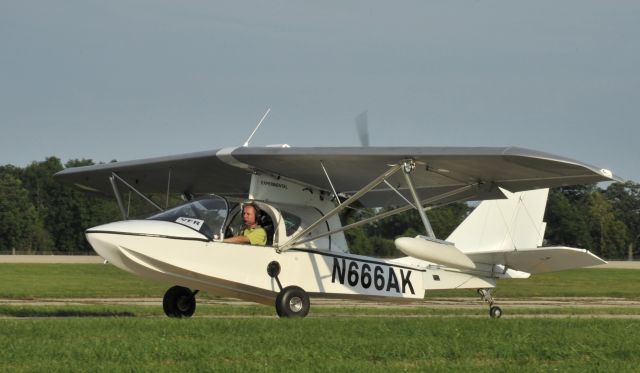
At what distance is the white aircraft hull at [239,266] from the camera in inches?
627

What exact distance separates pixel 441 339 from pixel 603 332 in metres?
2.63

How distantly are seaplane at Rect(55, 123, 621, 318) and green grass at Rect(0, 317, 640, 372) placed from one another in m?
2.25

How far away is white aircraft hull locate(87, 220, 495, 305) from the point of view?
15.9 metres

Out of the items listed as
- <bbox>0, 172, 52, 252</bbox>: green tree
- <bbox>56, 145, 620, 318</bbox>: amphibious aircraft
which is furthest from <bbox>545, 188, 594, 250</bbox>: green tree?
<bbox>56, 145, 620, 318</bbox>: amphibious aircraft

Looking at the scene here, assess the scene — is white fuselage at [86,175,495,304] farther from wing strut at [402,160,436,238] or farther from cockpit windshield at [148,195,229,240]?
wing strut at [402,160,436,238]

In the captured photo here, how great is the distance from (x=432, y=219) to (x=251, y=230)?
5920 cm

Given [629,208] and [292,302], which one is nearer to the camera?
[292,302]

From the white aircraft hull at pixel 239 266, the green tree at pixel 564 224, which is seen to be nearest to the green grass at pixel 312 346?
the white aircraft hull at pixel 239 266

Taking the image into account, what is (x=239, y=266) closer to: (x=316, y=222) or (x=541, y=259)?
(x=316, y=222)

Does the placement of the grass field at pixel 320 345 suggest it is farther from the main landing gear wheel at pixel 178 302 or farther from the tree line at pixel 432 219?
the tree line at pixel 432 219

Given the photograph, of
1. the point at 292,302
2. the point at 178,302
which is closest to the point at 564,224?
the point at 178,302

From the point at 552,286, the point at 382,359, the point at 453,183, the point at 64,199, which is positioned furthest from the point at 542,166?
the point at 64,199

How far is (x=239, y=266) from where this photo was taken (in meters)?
17.1

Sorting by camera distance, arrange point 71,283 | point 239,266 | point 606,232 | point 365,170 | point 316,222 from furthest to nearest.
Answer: point 606,232 → point 71,283 → point 316,222 → point 365,170 → point 239,266
